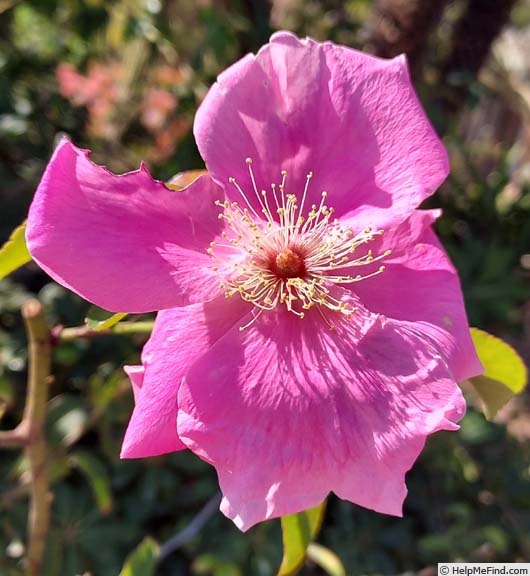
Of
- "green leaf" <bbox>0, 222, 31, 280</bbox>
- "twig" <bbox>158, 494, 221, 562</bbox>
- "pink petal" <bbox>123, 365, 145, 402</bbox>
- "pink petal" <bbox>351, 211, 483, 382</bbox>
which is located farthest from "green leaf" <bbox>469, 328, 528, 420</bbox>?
"twig" <bbox>158, 494, 221, 562</bbox>

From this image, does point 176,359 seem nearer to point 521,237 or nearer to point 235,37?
point 235,37

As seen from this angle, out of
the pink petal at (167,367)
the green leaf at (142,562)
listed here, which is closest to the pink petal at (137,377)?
the pink petal at (167,367)

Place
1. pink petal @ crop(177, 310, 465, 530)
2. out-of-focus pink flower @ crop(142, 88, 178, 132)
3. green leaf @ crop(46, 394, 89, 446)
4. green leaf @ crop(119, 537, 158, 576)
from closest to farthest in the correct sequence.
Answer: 1. pink petal @ crop(177, 310, 465, 530)
2. green leaf @ crop(119, 537, 158, 576)
3. green leaf @ crop(46, 394, 89, 446)
4. out-of-focus pink flower @ crop(142, 88, 178, 132)

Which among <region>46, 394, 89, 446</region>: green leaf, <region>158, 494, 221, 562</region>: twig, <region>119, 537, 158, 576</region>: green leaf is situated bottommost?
<region>158, 494, 221, 562</region>: twig

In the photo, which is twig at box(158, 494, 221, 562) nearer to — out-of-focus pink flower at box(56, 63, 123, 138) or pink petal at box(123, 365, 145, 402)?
pink petal at box(123, 365, 145, 402)

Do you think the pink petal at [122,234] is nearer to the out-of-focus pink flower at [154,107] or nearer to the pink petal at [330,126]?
Result: the pink petal at [330,126]

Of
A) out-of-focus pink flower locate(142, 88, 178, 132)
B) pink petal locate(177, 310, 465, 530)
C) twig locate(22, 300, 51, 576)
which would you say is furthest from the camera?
out-of-focus pink flower locate(142, 88, 178, 132)
